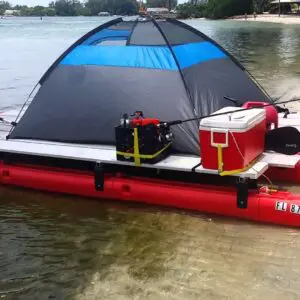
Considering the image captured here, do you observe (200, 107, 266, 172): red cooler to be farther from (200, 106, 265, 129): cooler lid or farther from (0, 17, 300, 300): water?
(0, 17, 300, 300): water

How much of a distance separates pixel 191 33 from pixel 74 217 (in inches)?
137

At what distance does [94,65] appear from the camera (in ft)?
23.7

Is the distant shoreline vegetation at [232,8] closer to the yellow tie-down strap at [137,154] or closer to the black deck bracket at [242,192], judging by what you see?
the yellow tie-down strap at [137,154]

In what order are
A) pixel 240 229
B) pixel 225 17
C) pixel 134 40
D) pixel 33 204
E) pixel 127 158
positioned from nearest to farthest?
pixel 240 229 → pixel 127 158 → pixel 33 204 → pixel 134 40 → pixel 225 17

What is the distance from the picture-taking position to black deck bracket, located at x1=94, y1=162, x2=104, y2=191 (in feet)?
20.6

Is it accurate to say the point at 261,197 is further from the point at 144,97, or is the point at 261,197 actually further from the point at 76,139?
the point at 76,139

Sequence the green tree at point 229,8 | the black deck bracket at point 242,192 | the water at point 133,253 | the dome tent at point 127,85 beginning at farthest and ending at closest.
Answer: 1. the green tree at point 229,8
2. the dome tent at point 127,85
3. the black deck bracket at point 242,192
4. the water at point 133,253

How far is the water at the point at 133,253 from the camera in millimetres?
4574

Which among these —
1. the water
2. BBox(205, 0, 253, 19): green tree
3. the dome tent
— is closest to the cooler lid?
the dome tent

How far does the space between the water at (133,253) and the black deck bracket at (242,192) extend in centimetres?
25

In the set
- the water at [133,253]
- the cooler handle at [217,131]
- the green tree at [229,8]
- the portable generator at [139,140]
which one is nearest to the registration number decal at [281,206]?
the water at [133,253]

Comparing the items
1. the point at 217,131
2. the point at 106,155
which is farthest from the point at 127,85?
the point at 217,131

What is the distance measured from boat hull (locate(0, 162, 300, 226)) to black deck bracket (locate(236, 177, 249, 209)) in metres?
0.07

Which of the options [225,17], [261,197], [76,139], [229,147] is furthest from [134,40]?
[225,17]
